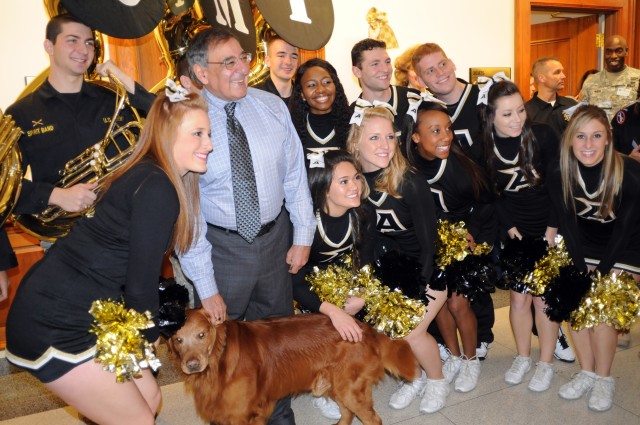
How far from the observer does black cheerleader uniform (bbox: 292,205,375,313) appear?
3.02m

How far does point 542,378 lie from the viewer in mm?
3395

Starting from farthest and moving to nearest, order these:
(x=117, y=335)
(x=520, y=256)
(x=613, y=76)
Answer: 1. (x=613, y=76)
2. (x=520, y=256)
3. (x=117, y=335)

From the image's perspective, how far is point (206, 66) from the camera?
8.87 ft

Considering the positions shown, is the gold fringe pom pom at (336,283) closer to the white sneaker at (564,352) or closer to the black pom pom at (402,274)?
the black pom pom at (402,274)

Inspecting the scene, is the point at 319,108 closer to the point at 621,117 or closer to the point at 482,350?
the point at 482,350

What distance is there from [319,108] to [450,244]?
3.51 feet

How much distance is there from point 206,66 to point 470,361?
2277 mm

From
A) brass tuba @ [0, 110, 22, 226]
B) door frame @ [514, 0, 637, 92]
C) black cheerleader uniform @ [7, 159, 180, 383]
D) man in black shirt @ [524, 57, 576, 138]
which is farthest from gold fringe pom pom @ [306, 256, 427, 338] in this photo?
door frame @ [514, 0, 637, 92]

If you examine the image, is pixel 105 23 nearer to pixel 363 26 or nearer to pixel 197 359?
pixel 197 359

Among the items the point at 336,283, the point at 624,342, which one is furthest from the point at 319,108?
the point at 624,342

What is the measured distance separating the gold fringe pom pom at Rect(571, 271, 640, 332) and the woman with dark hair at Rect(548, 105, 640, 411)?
3 centimetres

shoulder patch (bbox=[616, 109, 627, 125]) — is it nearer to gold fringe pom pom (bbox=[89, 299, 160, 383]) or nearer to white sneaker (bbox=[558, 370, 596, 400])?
white sneaker (bbox=[558, 370, 596, 400])

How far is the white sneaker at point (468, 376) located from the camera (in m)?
3.44

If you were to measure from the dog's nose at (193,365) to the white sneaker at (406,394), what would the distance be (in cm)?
137
